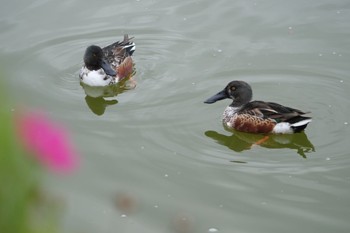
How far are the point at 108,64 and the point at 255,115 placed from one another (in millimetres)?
2853

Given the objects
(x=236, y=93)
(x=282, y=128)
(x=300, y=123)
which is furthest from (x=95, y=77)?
(x=300, y=123)

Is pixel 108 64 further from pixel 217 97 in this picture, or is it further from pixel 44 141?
pixel 44 141

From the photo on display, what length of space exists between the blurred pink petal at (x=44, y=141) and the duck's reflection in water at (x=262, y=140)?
19.8ft

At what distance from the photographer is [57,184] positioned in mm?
7168

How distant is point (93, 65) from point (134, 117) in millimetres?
1503

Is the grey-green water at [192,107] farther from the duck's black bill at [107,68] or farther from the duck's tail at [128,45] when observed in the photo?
the duck's black bill at [107,68]

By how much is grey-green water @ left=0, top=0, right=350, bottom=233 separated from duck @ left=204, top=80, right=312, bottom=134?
0.61 feet

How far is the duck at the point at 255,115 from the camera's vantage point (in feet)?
25.5

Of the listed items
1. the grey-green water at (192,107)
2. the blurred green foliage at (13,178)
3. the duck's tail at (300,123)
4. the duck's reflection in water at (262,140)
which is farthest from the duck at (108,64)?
the blurred green foliage at (13,178)

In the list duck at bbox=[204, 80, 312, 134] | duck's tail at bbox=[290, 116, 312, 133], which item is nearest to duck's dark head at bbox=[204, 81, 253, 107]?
duck at bbox=[204, 80, 312, 134]

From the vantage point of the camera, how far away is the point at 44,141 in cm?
189

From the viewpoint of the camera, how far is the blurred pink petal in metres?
1.89

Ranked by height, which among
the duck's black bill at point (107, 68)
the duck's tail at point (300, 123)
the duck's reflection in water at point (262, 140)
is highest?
the duck's black bill at point (107, 68)

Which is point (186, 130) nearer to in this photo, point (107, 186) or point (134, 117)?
point (134, 117)
